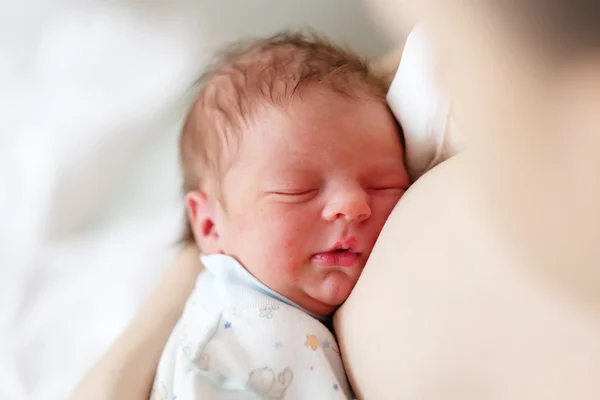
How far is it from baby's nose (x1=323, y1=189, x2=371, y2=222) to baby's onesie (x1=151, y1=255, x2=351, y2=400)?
0.13m

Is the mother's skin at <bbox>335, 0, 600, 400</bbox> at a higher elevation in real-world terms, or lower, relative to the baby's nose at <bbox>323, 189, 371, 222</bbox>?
higher

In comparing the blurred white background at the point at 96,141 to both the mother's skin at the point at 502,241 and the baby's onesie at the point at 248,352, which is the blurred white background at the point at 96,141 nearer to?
the baby's onesie at the point at 248,352

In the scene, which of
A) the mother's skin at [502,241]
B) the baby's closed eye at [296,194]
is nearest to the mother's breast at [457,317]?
the mother's skin at [502,241]

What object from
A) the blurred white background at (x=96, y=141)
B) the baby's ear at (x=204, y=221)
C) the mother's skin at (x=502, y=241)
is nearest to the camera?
the mother's skin at (x=502, y=241)

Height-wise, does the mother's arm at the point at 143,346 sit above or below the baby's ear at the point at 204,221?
below

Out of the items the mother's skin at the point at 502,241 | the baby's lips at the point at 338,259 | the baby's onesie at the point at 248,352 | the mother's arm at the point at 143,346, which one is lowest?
the mother's arm at the point at 143,346

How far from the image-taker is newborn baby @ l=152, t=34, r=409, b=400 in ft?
2.16

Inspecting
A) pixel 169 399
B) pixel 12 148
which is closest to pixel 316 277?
pixel 169 399

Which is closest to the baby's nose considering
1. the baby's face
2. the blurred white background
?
the baby's face

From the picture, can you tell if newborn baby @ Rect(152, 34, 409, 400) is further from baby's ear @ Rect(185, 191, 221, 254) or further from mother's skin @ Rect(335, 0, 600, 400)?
mother's skin @ Rect(335, 0, 600, 400)

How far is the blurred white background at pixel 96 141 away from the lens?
39.1 inches

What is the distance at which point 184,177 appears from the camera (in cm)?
97

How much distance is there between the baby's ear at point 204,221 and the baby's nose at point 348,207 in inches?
8.2

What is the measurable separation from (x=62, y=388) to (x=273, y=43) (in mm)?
596
